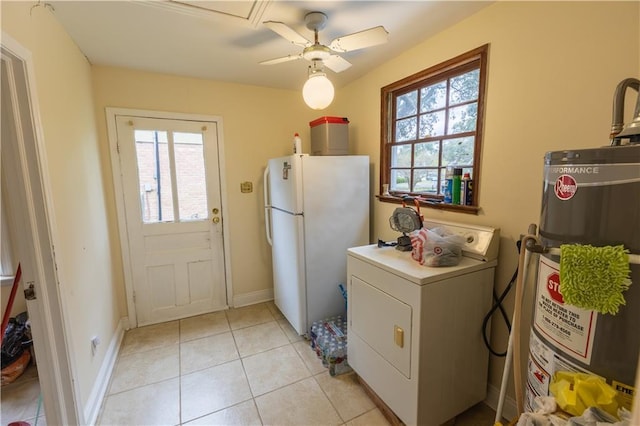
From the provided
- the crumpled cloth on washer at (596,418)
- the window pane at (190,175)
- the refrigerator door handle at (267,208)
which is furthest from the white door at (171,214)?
the crumpled cloth on washer at (596,418)

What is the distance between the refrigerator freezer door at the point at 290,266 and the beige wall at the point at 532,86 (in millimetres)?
1168

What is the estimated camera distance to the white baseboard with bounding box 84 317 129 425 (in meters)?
1.66

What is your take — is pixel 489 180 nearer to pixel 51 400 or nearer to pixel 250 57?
pixel 250 57

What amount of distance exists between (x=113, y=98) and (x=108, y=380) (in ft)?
7.36

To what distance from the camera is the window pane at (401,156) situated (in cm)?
241

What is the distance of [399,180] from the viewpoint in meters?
2.54

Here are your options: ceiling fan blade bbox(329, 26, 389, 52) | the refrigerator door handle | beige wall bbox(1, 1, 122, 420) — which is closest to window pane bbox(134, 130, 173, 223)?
beige wall bbox(1, 1, 122, 420)

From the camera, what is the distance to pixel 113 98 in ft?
8.11

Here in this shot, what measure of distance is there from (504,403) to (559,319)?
3.74ft

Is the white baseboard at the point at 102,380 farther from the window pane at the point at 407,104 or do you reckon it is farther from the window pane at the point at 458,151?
the window pane at the point at 407,104

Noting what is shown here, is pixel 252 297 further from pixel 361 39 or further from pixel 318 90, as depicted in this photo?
pixel 361 39

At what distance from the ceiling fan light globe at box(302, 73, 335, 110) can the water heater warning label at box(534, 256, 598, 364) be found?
1.36m

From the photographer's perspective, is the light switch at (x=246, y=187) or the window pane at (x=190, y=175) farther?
the light switch at (x=246, y=187)

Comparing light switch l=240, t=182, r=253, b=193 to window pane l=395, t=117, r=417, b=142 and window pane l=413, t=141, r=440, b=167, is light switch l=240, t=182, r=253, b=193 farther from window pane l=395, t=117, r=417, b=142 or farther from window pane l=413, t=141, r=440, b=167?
window pane l=413, t=141, r=440, b=167
